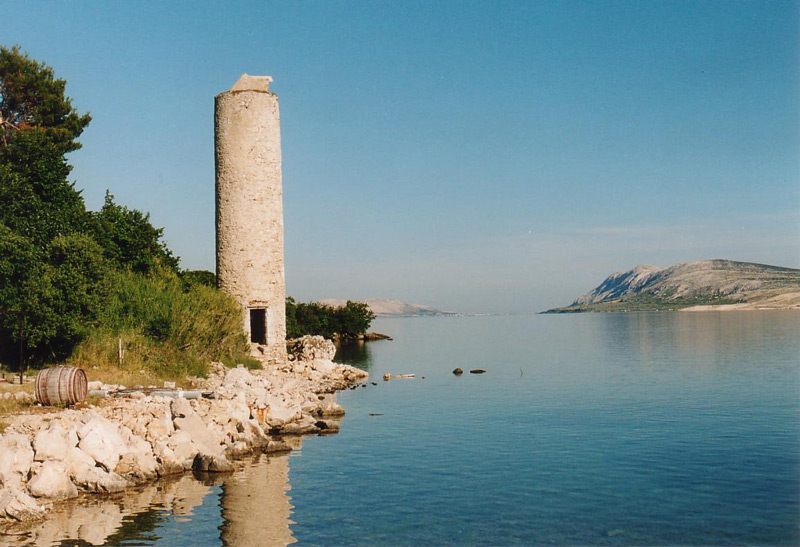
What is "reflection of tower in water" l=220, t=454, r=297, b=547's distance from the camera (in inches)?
436

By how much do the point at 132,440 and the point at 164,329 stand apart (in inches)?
391

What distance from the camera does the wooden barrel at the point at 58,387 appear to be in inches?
594

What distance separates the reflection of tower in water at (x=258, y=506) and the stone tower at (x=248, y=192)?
1367cm

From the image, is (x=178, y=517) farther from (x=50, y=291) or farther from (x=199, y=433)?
(x=50, y=291)

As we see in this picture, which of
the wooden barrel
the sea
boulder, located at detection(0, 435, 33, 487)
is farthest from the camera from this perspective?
the wooden barrel

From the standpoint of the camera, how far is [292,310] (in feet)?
201

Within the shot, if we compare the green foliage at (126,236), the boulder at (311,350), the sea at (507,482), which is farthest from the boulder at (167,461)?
the boulder at (311,350)

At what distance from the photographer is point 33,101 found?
31406mm

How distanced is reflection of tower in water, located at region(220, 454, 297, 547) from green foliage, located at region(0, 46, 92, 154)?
70.9 ft

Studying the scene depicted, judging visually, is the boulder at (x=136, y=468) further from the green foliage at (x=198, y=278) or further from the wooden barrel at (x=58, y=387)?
the green foliage at (x=198, y=278)

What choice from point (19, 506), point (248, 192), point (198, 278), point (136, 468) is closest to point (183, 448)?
point (136, 468)

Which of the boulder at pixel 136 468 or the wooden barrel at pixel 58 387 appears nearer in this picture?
the boulder at pixel 136 468

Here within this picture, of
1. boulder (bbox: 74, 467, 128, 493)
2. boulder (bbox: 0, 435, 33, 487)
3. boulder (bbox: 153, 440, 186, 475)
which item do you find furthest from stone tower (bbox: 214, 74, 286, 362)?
boulder (bbox: 0, 435, 33, 487)

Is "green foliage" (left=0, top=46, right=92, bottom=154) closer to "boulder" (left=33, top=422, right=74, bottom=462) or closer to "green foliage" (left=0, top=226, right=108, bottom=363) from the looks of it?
"green foliage" (left=0, top=226, right=108, bottom=363)
